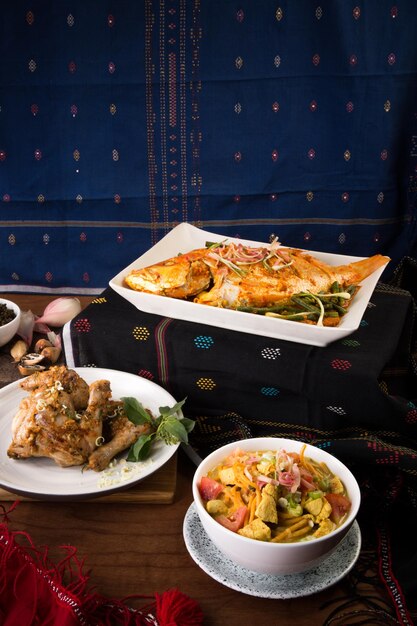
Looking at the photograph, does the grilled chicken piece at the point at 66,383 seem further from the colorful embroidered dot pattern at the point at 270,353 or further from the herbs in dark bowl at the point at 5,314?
the herbs in dark bowl at the point at 5,314

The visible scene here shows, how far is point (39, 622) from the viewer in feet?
2.82

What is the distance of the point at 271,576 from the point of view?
36.3 inches

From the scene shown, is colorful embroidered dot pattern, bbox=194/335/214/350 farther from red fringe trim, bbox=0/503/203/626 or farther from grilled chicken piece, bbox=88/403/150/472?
red fringe trim, bbox=0/503/203/626

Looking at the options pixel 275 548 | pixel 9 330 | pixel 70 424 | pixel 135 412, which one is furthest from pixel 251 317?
pixel 9 330

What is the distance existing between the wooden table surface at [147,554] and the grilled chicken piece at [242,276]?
0.38m

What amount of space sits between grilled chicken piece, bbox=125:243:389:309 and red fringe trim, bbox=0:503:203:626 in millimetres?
597

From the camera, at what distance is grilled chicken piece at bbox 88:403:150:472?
1.07 meters

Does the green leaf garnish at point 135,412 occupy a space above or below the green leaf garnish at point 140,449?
above

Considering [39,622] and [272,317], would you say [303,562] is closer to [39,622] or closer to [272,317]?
[39,622]

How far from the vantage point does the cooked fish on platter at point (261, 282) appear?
4.37ft

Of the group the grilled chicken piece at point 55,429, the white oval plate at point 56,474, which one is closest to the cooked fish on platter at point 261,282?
the white oval plate at point 56,474

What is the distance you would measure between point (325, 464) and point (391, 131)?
4.32 feet

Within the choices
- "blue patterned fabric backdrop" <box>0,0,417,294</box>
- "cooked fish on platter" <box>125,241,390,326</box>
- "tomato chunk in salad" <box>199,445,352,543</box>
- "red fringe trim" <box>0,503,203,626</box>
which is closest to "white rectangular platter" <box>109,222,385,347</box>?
"cooked fish on platter" <box>125,241,390,326</box>

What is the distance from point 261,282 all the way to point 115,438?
46 cm
